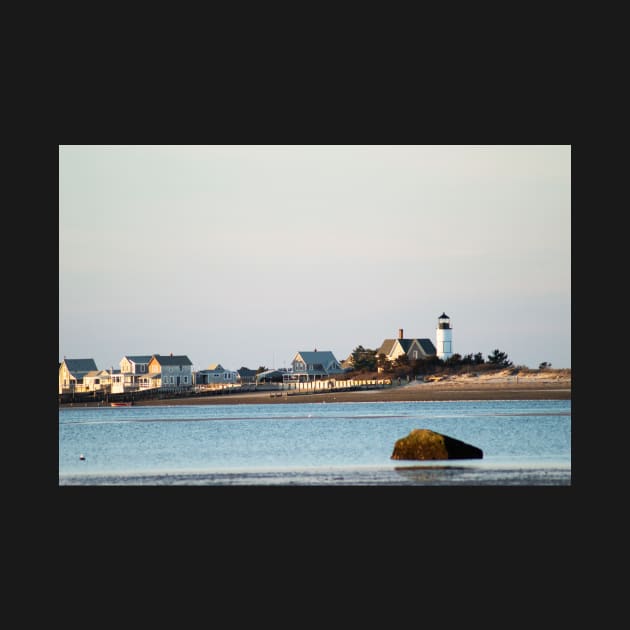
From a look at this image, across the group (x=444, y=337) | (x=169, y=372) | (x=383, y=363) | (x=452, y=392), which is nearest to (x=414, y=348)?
(x=383, y=363)

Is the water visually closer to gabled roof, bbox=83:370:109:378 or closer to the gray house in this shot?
gabled roof, bbox=83:370:109:378

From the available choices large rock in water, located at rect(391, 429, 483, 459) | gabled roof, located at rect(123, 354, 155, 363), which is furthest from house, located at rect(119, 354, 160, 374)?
large rock in water, located at rect(391, 429, 483, 459)

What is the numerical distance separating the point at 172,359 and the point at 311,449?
6605 cm

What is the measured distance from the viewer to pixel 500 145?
25.7m

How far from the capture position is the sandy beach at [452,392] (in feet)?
227

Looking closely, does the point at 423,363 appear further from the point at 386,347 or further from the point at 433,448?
the point at 433,448

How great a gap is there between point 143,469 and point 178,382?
69.4 meters

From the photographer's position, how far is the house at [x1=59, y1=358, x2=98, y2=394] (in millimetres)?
75250

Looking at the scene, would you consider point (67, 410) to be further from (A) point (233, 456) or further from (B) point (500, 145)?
(B) point (500, 145)

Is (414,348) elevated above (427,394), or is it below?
above

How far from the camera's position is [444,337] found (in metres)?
87.5

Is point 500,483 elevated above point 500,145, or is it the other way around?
point 500,145

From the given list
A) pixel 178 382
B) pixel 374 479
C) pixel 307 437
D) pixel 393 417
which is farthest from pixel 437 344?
pixel 374 479

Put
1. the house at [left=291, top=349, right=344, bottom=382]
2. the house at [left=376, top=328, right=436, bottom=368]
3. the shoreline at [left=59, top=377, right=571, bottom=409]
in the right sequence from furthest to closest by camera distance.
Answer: the house at [left=291, top=349, right=344, bottom=382] → the house at [left=376, top=328, right=436, bottom=368] → the shoreline at [left=59, top=377, right=571, bottom=409]
